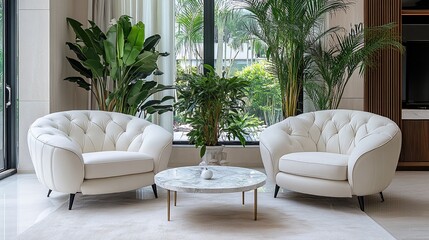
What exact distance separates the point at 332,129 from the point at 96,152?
226cm

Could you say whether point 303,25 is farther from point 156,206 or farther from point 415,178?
point 156,206

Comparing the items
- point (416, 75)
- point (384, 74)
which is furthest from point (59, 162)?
point (416, 75)

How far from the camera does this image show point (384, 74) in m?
5.86

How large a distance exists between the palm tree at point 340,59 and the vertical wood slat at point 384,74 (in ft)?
0.55

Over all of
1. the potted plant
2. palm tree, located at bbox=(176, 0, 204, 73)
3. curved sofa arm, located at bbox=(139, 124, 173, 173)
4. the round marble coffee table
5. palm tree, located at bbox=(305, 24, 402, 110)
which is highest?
palm tree, located at bbox=(176, 0, 204, 73)

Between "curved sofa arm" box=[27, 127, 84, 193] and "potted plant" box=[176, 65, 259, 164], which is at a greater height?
"potted plant" box=[176, 65, 259, 164]

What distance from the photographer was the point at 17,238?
3.12m

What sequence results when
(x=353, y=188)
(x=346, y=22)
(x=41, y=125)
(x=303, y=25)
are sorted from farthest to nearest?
1. (x=346, y=22)
2. (x=303, y=25)
3. (x=41, y=125)
4. (x=353, y=188)

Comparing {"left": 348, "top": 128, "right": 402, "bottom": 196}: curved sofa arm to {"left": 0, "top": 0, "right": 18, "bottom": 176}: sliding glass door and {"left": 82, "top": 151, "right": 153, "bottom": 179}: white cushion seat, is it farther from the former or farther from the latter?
{"left": 0, "top": 0, "right": 18, "bottom": 176}: sliding glass door

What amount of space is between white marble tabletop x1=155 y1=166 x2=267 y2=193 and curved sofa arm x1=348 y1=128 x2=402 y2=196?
75cm

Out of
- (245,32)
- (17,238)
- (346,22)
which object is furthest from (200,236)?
(346,22)

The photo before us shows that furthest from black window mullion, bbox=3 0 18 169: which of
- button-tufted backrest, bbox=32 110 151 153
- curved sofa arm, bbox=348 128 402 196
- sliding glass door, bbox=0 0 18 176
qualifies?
curved sofa arm, bbox=348 128 402 196

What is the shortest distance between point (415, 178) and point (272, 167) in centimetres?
216

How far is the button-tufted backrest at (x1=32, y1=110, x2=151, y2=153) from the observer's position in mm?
4414
